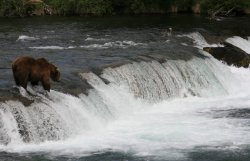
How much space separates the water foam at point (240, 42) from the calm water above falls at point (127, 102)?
0.16 m

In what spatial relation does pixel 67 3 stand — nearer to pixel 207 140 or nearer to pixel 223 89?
pixel 223 89

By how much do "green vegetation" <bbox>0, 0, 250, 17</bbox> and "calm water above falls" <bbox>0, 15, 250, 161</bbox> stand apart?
14.9 meters

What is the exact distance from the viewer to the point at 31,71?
45.5ft

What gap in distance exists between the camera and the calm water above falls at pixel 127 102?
13.2 metres

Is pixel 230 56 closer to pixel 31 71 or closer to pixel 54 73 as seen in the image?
pixel 54 73

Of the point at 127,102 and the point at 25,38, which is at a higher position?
the point at 25,38

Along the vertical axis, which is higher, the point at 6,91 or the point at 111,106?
the point at 6,91

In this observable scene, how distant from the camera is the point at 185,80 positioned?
2092 cm

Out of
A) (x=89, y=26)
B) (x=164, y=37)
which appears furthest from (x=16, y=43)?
(x=89, y=26)

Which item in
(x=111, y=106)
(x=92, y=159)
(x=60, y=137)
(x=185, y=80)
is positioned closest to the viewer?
(x=92, y=159)

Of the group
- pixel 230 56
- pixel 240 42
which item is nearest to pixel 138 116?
pixel 230 56

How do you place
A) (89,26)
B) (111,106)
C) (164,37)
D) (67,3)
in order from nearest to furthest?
(111,106) → (164,37) → (89,26) → (67,3)

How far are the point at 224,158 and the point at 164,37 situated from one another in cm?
1700

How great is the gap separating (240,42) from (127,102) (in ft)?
46.9
